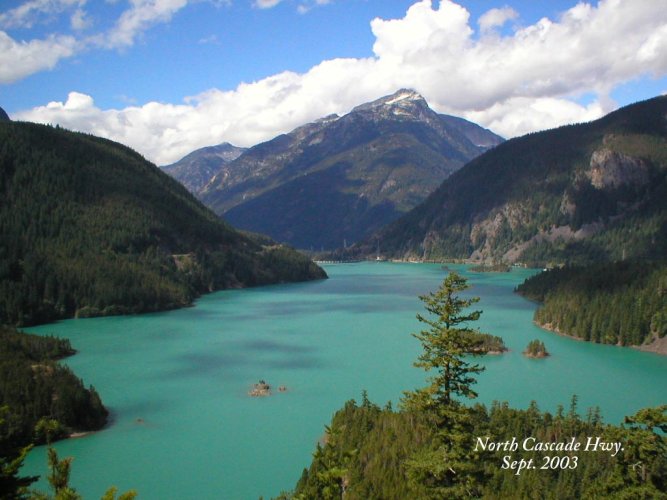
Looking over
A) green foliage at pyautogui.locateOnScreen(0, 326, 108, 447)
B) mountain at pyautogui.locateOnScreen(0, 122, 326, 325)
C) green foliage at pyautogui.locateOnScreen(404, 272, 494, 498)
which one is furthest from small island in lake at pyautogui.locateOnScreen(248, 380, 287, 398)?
mountain at pyautogui.locateOnScreen(0, 122, 326, 325)

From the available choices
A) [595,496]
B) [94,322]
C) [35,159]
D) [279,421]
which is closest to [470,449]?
[595,496]

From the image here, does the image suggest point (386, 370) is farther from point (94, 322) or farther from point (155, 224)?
point (155, 224)

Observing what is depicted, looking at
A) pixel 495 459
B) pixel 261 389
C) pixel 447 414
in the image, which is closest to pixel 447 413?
pixel 447 414

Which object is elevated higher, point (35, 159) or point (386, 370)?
point (35, 159)

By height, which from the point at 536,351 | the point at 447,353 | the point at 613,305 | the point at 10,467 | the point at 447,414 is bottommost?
the point at 536,351

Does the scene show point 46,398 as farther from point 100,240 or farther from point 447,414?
point 100,240

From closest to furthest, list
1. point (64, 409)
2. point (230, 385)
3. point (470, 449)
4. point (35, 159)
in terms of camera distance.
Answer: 1. point (470, 449)
2. point (64, 409)
3. point (230, 385)
4. point (35, 159)

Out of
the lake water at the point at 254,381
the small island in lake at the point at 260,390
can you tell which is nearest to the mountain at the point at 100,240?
the lake water at the point at 254,381

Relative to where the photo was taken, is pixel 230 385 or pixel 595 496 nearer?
pixel 595 496
